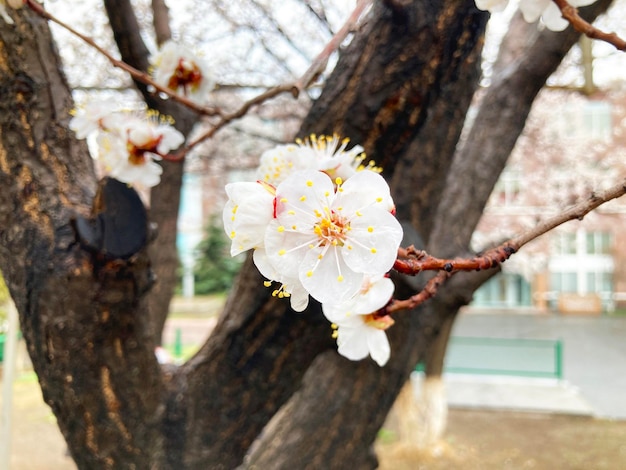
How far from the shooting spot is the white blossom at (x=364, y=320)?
2.18ft

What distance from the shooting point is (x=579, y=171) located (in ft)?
25.5

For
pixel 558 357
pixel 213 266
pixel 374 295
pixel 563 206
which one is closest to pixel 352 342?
pixel 374 295

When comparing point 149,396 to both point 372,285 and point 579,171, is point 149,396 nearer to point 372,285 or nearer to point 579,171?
point 372,285

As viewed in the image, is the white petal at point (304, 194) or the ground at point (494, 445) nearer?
the white petal at point (304, 194)

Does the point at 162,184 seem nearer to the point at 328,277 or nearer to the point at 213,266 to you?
the point at 328,277

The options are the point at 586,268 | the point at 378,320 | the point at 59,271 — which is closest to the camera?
the point at 378,320

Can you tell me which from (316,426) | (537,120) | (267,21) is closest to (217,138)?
(267,21)

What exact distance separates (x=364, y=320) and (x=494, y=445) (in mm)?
4998

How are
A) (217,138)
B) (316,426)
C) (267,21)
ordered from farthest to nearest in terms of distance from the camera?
(217,138)
(267,21)
(316,426)

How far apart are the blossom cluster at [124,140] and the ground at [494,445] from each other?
4286 mm

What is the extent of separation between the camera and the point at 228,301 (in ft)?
4.61

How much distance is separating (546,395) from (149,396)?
627 cm

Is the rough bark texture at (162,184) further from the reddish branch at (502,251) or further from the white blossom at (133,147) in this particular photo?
the reddish branch at (502,251)

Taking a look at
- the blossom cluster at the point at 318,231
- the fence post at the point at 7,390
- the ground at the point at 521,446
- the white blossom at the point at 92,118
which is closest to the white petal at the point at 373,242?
the blossom cluster at the point at 318,231
